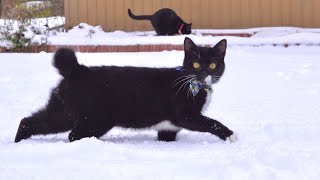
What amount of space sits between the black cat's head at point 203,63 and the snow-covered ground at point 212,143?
427mm

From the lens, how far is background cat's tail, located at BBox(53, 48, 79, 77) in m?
3.76

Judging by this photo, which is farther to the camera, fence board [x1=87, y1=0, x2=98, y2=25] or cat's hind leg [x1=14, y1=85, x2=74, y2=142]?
fence board [x1=87, y1=0, x2=98, y2=25]

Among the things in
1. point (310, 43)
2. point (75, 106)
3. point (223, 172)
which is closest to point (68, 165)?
point (223, 172)

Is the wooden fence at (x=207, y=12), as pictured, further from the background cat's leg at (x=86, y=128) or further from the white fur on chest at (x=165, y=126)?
the background cat's leg at (x=86, y=128)

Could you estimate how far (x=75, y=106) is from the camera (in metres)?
3.72

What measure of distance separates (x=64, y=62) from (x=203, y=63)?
919 mm

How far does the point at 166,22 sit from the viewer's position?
13.4 metres

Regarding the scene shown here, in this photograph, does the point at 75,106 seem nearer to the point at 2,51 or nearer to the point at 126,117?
the point at 126,117

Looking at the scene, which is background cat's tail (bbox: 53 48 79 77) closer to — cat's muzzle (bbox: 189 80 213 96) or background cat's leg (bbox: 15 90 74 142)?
background cat's leg (bbox: 15 90 74 142)

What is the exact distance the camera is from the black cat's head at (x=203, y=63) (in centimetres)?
390

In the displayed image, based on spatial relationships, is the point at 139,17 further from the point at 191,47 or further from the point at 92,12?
the point at 191,47

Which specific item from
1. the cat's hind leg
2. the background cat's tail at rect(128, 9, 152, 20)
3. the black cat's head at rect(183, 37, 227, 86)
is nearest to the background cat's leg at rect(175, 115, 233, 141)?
the black cat's head at rect(183, 37, 227, 86)

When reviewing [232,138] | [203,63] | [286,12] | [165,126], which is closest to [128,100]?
[165,126]

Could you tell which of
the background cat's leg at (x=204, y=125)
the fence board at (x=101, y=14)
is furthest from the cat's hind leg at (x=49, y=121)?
the fence board at (x=101, y=14)
